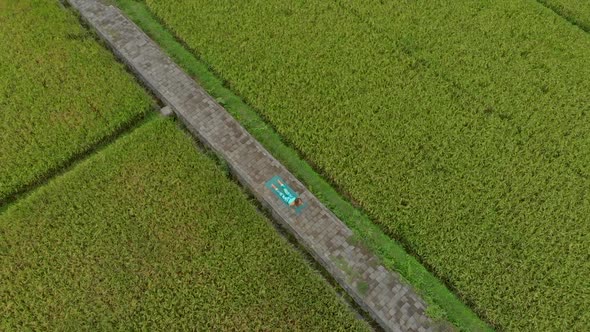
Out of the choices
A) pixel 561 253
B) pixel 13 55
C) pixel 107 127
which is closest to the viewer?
pixel 561 253

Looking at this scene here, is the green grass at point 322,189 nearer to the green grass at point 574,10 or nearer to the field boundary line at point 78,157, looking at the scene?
the field boundary line at point 78,157

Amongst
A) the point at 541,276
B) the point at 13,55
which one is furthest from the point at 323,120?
the point at 13,55

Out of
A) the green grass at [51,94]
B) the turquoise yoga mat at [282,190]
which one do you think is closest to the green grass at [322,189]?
the turquoise yoga mat at [282,190]

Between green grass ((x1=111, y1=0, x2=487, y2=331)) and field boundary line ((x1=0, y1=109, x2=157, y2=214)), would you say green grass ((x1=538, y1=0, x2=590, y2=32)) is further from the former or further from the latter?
field boundary line ((x1=0, y1=109, x2=157, y2=214))

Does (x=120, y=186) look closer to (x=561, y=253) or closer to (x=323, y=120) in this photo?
(x=323, y=120)

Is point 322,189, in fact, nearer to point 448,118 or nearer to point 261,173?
point 261,173
